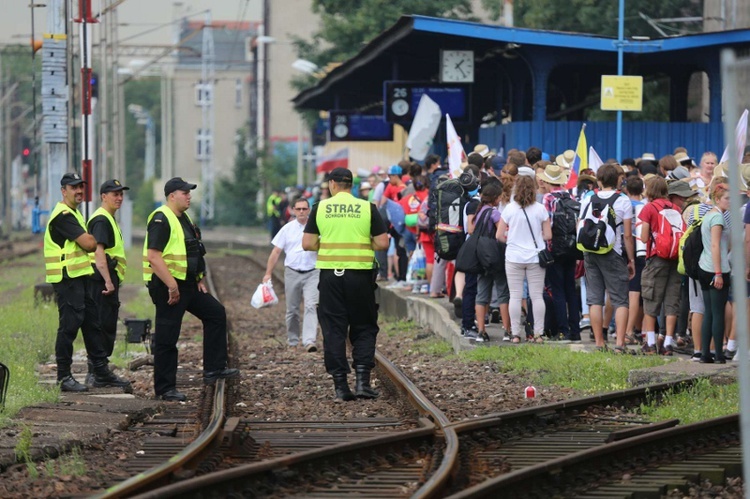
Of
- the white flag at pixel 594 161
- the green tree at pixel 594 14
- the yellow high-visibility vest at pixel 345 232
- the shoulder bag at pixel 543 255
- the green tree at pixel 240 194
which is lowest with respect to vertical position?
the green tree at pixel 240 194

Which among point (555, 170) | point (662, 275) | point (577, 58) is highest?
point (577, 58)

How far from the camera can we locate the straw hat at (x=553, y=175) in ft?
50.1

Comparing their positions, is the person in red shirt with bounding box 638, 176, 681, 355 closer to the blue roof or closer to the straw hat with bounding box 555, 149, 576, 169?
the straw hat with bounding box 555, 149, 576, 169

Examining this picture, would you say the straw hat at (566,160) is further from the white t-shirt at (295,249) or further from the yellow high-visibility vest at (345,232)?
the yellow high-visibility vest at (345,232)

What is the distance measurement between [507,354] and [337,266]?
2.86m

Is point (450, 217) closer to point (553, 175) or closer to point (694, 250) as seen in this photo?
point (553, 175)

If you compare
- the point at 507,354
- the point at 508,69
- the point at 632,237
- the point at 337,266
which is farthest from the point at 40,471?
Answer: the point at 508,69

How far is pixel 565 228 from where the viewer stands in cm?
1495

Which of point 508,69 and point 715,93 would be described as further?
point 508,69

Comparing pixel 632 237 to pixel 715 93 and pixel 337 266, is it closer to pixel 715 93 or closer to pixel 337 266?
pixel 337 266

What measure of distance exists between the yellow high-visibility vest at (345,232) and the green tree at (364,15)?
131ft

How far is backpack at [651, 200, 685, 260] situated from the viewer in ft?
45.7

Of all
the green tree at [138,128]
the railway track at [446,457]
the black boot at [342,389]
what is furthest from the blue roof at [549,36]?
the green tree at [138,128]

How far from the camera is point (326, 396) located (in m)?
12.7
